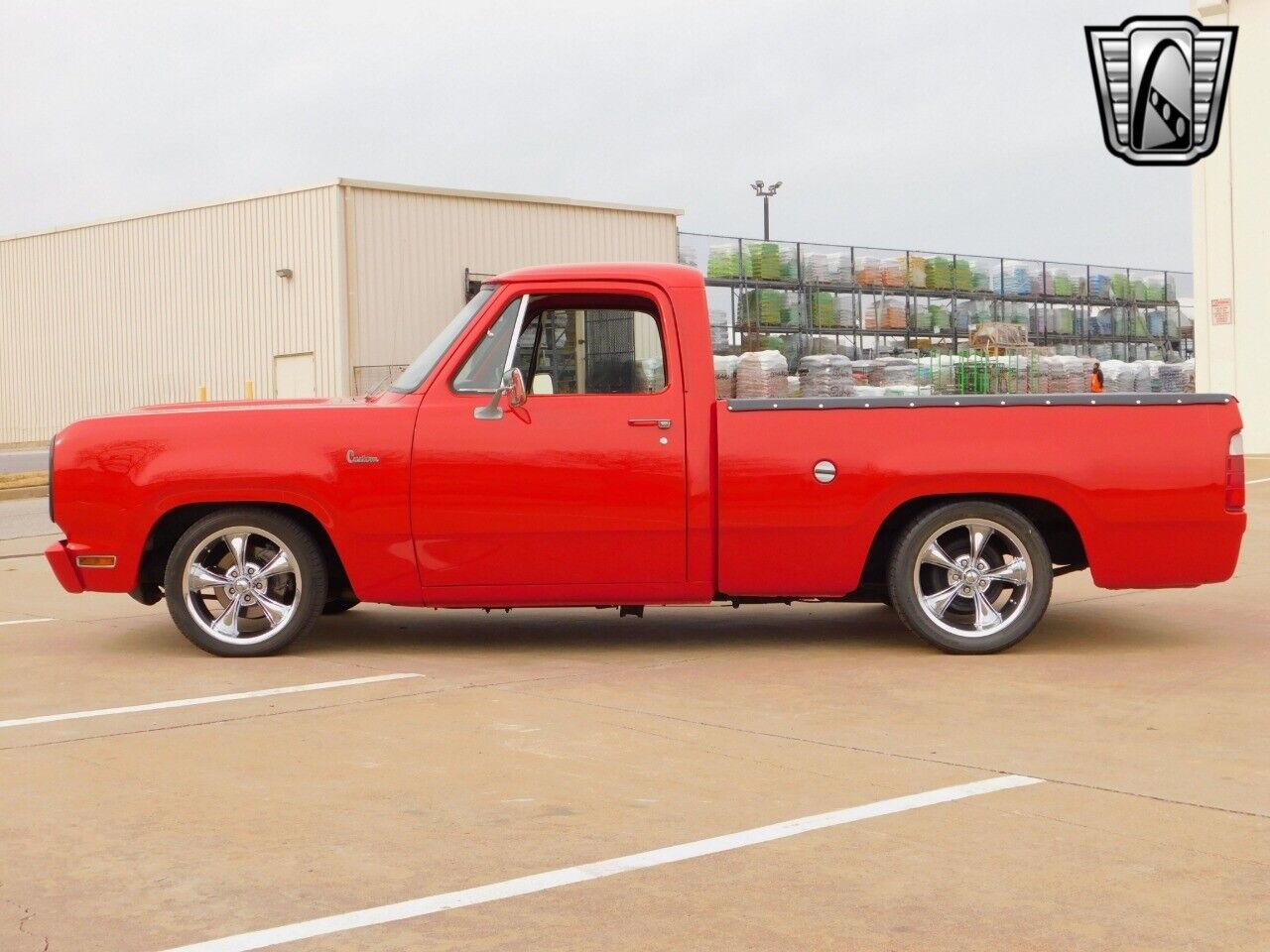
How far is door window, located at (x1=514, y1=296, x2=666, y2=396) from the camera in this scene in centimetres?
827

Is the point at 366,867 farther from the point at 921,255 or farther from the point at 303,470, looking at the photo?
the point at 921,255

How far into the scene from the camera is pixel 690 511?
813 centimetres

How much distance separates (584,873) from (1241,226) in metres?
26.2

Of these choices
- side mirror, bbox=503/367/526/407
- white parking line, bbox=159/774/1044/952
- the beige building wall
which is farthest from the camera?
the beige building wall

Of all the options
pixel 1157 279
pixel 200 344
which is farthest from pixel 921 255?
pixel 200 344

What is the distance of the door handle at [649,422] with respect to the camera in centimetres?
815

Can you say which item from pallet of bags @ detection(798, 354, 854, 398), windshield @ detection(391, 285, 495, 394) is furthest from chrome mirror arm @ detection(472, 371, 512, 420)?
pallet of bags @ detection(798, 354, 854, 398)

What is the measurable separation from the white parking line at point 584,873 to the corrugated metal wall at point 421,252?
103 feet

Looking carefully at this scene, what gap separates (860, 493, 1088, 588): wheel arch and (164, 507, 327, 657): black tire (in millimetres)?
2742

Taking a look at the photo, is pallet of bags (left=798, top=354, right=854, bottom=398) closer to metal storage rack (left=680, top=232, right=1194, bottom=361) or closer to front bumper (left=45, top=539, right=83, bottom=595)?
metal storage rack (left=680, top=232, right=1194, bottom=361)

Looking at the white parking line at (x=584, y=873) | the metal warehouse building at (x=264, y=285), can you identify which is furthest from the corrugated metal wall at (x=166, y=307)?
the white parking line at (x=584, y=873)

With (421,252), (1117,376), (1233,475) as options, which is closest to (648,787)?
(1233,475)

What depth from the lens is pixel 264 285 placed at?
37406 mm

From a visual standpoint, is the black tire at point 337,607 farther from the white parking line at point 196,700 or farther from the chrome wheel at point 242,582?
the white parking line at point 196,700
